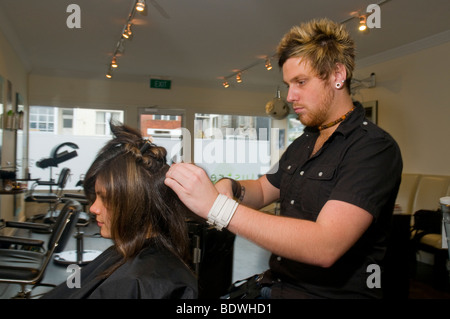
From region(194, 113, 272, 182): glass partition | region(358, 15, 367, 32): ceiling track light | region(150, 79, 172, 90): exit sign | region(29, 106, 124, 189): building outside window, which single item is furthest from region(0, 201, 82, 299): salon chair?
region(194, 113, 272, 182): glass partition

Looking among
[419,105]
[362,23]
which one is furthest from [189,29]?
[419,105]

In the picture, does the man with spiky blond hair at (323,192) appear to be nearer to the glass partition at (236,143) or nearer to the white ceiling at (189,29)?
the white ceiling at (189,29)

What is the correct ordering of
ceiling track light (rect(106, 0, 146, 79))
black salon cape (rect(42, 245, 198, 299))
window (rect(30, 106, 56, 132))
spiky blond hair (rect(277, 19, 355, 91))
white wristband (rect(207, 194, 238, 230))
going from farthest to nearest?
1. window (rect(30, 106, 56, 132))
2. ceiling track light (rect(106, 0, 146, 79))
3. spiky blond hair (rect(277, 19, 355, 91))
4. black salon cape (rect(42, 245, 198, 299))
5. white wristband (rect(207, 194, 238, 230))

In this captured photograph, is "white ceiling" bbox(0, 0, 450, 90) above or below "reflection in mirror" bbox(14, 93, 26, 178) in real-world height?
above

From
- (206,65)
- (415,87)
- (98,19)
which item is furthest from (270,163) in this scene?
(98,19)

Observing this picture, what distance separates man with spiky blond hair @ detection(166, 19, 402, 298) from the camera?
2.98ft

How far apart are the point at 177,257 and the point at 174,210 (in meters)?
0.16

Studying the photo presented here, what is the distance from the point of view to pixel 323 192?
1.13 metres

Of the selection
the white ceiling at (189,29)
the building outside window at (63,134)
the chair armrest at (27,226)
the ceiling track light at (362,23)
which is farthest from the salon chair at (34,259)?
the building outside window at (63,134)

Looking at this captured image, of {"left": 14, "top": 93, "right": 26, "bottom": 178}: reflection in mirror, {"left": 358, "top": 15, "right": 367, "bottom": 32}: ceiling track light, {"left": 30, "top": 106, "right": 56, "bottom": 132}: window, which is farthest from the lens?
{"left": 30, "top": 106, "right": 56, "bottom": 132}: window

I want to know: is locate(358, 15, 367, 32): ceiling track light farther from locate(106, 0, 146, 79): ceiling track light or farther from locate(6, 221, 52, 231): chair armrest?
locate(6, 221, 52, 231): chair armrest

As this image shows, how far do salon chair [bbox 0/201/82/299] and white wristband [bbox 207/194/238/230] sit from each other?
5.77 feet

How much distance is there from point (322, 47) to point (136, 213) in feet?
2.67
